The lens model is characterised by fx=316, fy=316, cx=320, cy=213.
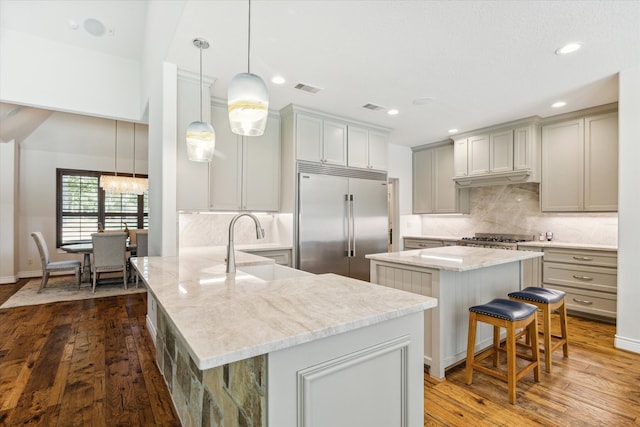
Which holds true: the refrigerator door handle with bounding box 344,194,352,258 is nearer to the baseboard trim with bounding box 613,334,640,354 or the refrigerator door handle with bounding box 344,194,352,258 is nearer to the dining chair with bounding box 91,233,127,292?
the baseboard trim with bounding box 613,334,640,354

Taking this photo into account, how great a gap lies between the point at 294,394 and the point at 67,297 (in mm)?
5396

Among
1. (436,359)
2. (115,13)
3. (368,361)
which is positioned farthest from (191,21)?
(436,359)

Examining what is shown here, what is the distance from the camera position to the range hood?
14.5ft

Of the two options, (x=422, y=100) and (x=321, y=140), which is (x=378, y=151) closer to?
(x=321, y=140)

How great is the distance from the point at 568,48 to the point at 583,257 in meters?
2.50

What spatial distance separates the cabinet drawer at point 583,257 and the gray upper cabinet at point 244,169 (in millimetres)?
3612

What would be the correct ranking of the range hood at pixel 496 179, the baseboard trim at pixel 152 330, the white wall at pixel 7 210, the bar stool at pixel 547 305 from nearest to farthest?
1. the bar stool at pixel 547 305
2. the baseboard trim at pixel 152 330
3. the range hood at pixel 496 179
4. the white wall at pixel 7 210

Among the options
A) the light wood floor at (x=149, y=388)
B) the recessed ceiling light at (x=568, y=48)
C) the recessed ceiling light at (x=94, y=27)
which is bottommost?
the light wood floor at (x=149, y=388)

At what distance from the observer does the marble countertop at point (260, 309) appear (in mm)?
848

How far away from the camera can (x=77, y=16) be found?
3.35 meters

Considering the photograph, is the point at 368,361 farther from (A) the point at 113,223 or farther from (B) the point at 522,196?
(A) the point at 113,223

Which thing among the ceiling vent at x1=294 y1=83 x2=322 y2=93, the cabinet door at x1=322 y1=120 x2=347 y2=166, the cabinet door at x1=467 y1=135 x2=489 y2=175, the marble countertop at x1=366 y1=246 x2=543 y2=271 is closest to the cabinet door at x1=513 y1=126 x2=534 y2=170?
the cabinet door at x1=467 y1=135 x2=489 y2=175

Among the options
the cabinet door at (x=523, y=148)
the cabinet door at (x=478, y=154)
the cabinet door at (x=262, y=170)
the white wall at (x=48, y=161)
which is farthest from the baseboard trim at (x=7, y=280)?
the cabinet door at (x=523, y=148)

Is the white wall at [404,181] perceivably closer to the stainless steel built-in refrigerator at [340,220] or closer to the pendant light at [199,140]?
the stainless steel built-in refrigerator at [340,220]
